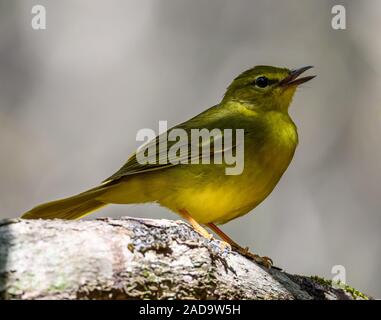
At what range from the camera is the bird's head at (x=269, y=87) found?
4.75 m

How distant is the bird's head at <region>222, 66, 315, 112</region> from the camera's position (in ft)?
15.6

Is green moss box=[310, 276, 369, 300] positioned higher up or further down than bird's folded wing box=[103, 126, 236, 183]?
further down

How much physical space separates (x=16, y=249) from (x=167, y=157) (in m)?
1.70

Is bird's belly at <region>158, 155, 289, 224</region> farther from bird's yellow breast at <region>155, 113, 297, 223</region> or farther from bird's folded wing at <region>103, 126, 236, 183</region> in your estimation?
bird's folded wing at <region>103, 126, 236, 183</region>

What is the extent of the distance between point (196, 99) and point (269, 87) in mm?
1181

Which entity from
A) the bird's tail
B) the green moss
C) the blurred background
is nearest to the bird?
the bird's tail

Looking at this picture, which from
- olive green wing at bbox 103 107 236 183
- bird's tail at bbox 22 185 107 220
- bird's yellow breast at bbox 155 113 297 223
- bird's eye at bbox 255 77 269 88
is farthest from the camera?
bird's eye at bbox 255 77 269 88

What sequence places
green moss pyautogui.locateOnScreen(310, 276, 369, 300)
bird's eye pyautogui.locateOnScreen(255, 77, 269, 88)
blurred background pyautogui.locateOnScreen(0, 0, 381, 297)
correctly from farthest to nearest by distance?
blurred background pyautogui.locateOnScreen(0, 0, 381, 297) < bird's eye pyautogui.locateOnScreen(255, 77, 269, 88) < green moss pyautogui.locateOnScreen(310, 276, 369, 300)

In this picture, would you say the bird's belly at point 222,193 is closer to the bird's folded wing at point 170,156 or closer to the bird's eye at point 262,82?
the bird's folded wing at point 170,156

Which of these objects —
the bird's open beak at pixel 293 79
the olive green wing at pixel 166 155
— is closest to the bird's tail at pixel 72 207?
the olive green wing at pixel 166 155

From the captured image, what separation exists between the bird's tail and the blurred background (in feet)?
4.06

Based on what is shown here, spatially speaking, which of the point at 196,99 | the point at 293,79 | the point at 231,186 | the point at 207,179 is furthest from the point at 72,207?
the point at 196,99

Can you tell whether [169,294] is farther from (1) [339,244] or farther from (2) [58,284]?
(1) [339,244]

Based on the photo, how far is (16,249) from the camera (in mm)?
2723
